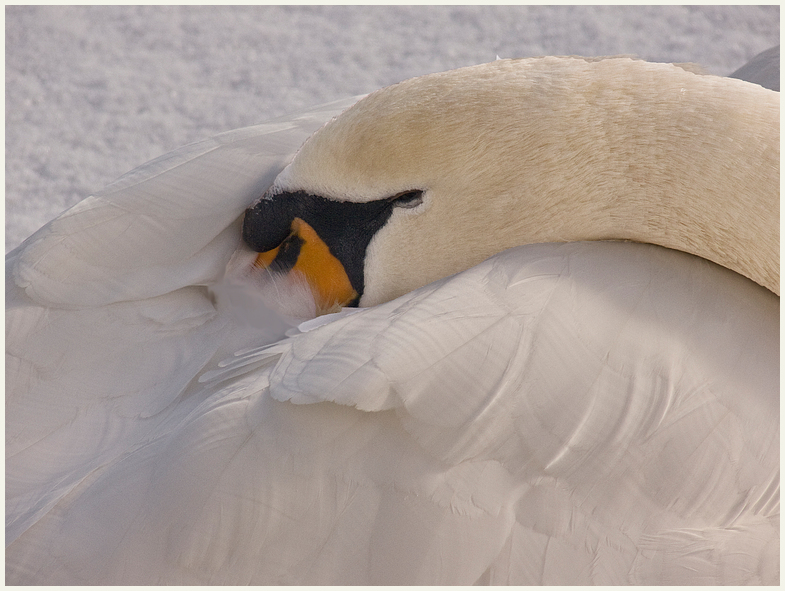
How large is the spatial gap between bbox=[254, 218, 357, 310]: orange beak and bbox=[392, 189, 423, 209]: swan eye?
11cm

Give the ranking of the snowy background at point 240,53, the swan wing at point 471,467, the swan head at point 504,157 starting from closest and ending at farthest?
1. the swan wing at point 471,467
2. the swan head at point 504,157
3. the snowy background at point 240,53

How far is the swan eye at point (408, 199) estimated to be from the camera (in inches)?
39.2

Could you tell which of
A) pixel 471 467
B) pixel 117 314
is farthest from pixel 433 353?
A: pixel 117 314

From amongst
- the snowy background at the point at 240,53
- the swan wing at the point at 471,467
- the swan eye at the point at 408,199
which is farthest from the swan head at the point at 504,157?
the snowy background at the point at 240,53

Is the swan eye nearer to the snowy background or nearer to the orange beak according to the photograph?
the orange beak

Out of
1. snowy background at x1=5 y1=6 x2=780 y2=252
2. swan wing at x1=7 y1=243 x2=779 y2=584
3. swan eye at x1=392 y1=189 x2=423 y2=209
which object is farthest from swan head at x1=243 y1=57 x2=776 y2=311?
snowy background at x1=5 y1=6 x2=780 y2=252

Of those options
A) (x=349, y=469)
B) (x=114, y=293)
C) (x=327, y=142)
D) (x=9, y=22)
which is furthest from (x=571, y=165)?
(x=9, y=22)

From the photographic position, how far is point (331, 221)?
1.03 meters

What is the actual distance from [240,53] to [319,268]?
4.71 ft

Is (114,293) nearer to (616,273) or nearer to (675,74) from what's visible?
(616,273)

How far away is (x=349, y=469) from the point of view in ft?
2.67

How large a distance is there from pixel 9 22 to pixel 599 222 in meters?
1.94

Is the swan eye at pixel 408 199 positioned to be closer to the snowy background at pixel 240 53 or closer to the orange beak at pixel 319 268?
the orange beak at pixel 319 268

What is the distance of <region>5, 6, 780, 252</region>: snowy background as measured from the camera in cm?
212
